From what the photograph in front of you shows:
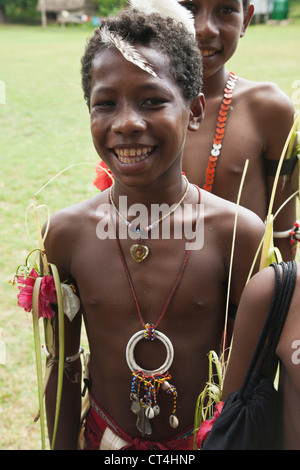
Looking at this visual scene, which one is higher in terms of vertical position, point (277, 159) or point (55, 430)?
point (277, 159)

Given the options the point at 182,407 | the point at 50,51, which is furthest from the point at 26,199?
the point at 50,51

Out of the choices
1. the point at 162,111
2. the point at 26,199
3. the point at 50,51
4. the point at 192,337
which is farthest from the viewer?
the point at 50,51

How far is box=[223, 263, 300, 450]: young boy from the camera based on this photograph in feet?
4.06

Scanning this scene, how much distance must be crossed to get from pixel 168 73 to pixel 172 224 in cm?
50

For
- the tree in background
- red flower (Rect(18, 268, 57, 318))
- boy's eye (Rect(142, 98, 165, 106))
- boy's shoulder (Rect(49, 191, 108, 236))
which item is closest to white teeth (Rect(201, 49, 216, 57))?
boy's eye (Rect(142, 98, 165, 106))

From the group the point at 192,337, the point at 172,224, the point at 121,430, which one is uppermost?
the point at 172,224

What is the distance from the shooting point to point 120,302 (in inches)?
69.5

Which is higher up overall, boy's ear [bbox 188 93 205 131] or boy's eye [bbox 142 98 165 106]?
boy's eye [bbox 142 98 165 106]

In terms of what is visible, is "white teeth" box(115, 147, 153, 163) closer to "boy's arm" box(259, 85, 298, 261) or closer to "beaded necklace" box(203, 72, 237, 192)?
"beaded necklace" box(203, 72, 237, 192)

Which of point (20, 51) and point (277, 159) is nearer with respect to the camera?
point (277, 159)

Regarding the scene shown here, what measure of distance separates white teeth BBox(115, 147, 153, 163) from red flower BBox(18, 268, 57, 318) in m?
0.50

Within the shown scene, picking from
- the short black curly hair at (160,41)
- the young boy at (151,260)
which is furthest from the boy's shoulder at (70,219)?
the short black curly hair at (160,41)

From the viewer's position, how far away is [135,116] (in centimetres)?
151

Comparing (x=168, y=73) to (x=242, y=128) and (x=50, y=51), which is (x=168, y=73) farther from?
(x=50, y=51)
